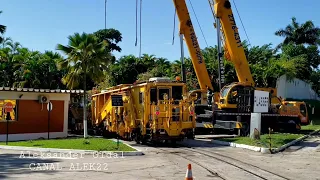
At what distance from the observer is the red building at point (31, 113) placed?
2284cm

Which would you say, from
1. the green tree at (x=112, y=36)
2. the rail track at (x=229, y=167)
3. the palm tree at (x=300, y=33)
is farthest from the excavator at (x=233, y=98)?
the green tree at (x=112, y=36)

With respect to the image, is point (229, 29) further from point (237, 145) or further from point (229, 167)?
point (229, 167)

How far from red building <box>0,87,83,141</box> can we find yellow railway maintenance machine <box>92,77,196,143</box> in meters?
5.98

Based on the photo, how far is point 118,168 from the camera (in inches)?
471

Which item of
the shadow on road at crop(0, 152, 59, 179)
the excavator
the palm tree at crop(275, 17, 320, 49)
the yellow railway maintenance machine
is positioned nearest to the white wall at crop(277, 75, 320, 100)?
the palm tree at crop(275, 17, 320, 49)

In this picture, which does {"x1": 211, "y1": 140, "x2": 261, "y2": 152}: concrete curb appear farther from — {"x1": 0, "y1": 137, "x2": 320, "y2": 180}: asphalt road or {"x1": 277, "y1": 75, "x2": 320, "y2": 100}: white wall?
{"x1": 277, "y1": 75, "x2": 320, "y2": 100}: white wall

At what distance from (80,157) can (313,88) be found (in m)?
45.7

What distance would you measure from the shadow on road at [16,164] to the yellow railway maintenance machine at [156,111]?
5.87 metres

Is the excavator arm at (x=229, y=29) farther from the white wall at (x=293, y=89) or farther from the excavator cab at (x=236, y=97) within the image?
the white wall at (x=293, y=89)

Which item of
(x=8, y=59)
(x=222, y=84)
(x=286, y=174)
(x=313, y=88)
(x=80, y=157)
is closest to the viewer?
(x=286, y=174)

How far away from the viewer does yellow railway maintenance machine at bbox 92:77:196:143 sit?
719 inches

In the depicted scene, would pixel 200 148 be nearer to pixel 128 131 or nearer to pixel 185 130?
pixel 185 130

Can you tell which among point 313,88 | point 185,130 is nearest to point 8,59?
point 185,130

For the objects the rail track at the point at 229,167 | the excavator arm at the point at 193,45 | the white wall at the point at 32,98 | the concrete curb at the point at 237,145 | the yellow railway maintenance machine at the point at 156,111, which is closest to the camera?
the rail track at the point at 229,167
